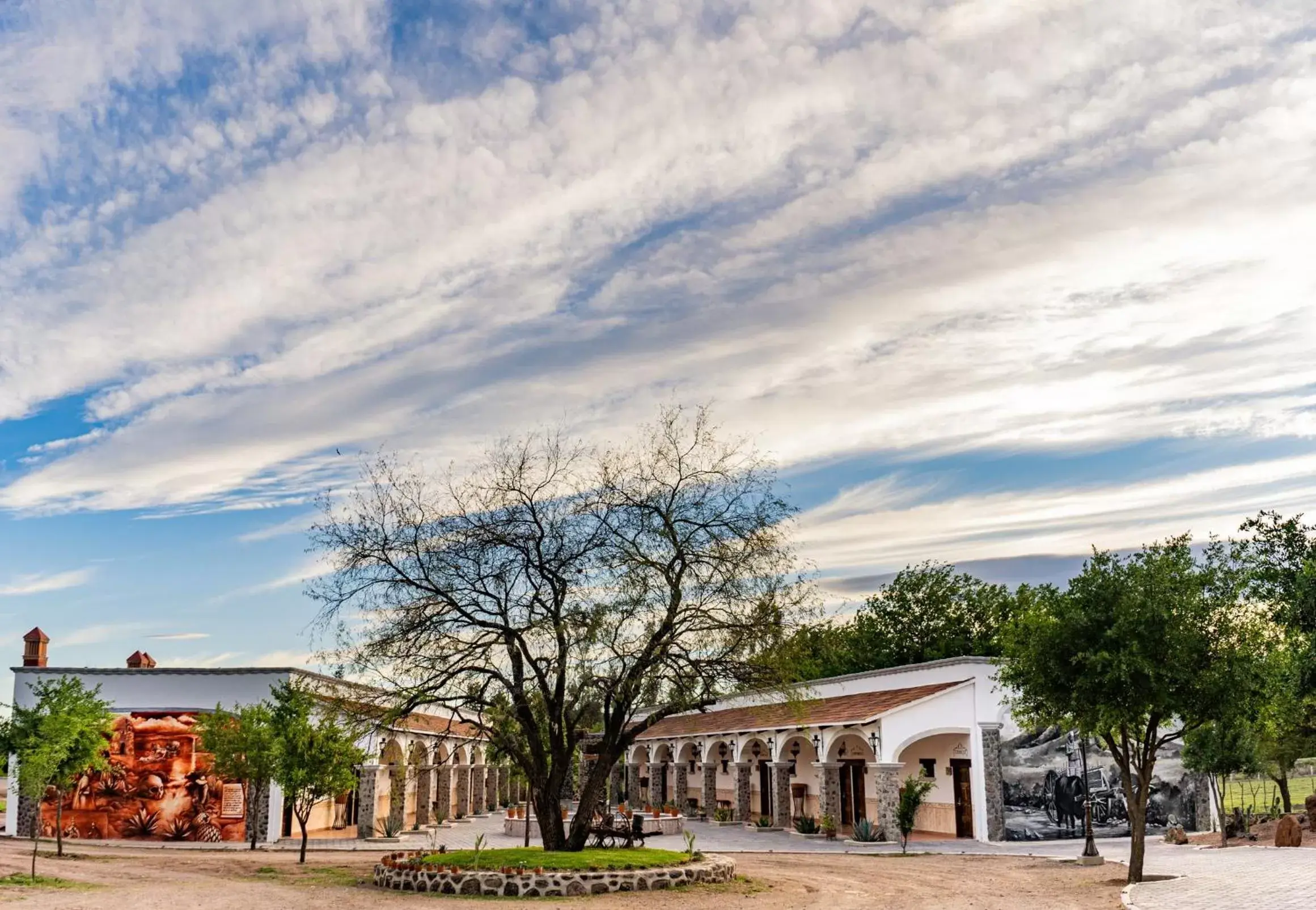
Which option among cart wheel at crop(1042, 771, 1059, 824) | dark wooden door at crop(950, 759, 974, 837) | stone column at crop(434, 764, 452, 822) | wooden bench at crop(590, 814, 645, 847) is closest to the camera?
wooden bench at crop(590, 814, 645, 847)

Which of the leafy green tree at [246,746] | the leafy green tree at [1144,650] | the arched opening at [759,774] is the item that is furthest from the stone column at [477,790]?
the leafy green tree at [1144,650]

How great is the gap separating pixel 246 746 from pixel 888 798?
61.2 feet

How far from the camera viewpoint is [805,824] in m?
35.9

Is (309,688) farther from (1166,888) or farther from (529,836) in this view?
(1166,888)

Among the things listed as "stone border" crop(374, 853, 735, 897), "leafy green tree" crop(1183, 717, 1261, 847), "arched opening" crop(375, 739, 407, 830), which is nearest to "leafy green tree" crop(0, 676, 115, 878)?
"stone border" crop(374, 853, 735, 897)

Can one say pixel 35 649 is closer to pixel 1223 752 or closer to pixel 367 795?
pixel 367 795

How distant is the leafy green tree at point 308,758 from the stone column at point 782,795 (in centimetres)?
1692

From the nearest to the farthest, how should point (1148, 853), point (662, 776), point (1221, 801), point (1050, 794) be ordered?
point (1148, 853) < point (1221, 801) < point (1050, 794) < point (662, 776)

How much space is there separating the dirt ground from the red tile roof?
3.83 m

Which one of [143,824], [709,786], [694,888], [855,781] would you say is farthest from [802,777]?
[143,824]

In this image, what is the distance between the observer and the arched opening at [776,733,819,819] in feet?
130

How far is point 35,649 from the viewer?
121 ft

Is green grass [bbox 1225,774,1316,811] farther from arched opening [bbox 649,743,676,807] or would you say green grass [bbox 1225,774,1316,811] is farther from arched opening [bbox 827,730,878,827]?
arched opening [bbox 649,743,676,807]

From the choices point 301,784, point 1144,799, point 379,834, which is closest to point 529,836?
point 379,834
